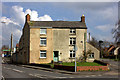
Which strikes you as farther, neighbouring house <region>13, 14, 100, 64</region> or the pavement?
neighbouring house <region>13, 14, 100, 64</region>

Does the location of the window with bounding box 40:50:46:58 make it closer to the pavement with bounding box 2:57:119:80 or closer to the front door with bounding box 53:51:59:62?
the front door with bounding box 53:51:59:62

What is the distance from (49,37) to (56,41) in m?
1.68

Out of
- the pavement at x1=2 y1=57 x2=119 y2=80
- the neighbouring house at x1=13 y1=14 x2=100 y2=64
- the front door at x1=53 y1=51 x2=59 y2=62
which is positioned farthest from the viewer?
the front door at x1=53 y1=51 x2=59 y2=62

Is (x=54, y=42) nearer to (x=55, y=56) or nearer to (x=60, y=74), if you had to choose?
(x=55, y=56)

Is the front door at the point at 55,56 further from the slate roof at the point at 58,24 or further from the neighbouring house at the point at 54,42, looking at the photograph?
the slate roof at the point at 58,24

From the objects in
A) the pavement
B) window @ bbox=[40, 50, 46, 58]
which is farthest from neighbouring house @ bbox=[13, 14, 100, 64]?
the pavement

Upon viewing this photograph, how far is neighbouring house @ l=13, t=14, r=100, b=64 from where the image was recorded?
34.3 m

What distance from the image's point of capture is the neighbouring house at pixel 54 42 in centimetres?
3426

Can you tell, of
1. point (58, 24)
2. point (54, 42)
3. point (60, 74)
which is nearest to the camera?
point (60, 74)

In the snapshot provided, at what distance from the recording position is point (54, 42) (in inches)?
1387

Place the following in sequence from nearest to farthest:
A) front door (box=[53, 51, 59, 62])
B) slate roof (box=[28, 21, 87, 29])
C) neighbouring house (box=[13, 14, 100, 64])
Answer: neighbouring house (box=[13, 14, 100, 64]) < front door (box=[53, 51, 59, 62]) < slate roof (box=[28, 21, 87, 29])

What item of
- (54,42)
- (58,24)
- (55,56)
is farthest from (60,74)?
(58,24)

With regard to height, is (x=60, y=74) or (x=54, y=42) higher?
(x=54, y=42)

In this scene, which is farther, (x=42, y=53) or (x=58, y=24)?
(x=58, y=24)
